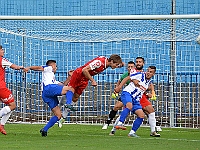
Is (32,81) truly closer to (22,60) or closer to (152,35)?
(22,60)

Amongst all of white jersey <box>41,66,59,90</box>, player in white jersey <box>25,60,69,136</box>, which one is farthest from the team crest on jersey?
white jersey <box>41,66,59,90</box>

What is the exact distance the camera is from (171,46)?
2428cm

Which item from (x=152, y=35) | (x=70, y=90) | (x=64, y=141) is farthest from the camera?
(x=152, y=35)

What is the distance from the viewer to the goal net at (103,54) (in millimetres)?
22547

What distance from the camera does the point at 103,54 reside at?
2586 cm

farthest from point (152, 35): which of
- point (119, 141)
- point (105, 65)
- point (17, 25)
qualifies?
point (119, 141)

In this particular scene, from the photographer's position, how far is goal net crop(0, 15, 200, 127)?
74.0ft

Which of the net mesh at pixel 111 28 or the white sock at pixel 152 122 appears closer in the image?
the white sock at pixel 152 122

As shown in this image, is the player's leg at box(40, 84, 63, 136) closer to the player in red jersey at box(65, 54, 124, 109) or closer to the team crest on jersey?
the player in red jersey at box(65, 54, 124, 109)

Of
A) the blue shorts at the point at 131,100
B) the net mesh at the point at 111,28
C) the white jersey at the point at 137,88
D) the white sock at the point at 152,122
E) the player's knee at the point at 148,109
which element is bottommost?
the white sock at the point at 152,122

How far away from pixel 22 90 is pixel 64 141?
11.1 m

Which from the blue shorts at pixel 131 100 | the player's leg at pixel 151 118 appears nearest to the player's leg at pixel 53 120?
the blue shorts at pixel 131 100

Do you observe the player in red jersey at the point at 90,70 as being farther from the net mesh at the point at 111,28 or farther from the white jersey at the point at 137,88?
the net mesh at the point at 111,28

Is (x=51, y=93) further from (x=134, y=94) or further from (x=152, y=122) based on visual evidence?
(x=152, y=122)
